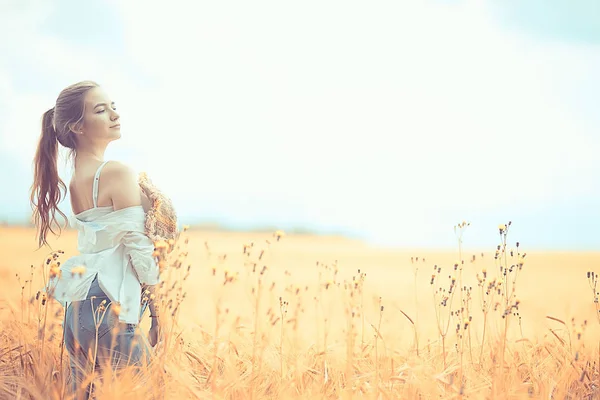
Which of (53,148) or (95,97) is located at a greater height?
Answer: (95,97)

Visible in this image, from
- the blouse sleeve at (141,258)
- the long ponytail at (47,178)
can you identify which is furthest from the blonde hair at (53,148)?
the blouse sleeve at (141,258)

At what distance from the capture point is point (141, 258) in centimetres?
282

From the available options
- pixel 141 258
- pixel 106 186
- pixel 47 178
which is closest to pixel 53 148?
pixel 47 178

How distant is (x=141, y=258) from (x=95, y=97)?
3.36ft

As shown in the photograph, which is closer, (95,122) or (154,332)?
(154,332)

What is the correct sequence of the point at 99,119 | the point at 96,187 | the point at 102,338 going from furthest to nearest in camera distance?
1. the point at 99,119
2. the point at 96,187
3. the point at 102,338

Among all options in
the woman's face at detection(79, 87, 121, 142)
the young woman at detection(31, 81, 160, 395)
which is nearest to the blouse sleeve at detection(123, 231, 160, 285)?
the young woman at detection(31, 81, 160, 395)

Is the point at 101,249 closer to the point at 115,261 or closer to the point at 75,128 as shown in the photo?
the point at 115,261

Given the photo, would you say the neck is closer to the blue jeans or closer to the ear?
the ear

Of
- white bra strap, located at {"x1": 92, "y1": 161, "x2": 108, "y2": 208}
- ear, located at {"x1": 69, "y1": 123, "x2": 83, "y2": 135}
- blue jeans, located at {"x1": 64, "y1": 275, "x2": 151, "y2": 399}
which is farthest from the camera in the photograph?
ear, located at {"x1": 69, "y1": 123, "x2": 83, "y2": 135}

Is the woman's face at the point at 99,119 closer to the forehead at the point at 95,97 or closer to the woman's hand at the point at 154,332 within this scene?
the forehead at the point at 95,97

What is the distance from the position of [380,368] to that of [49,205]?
228 centimetres

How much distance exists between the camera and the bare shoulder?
2.86 metres

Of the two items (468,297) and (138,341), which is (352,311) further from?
(138,341)
